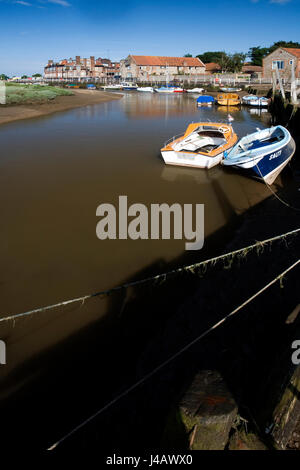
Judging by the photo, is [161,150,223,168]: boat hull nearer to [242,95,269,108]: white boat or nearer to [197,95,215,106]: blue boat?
[242,95,269,108]: white boat

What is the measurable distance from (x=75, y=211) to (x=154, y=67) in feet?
352

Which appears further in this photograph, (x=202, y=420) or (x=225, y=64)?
(x=225, y=64)

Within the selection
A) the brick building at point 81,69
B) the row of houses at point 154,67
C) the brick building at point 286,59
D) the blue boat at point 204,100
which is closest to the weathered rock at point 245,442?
the row of houses at point 154,67

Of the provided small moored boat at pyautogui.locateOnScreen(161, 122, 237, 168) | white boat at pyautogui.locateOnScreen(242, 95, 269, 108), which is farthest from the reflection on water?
white boat at pyautogui.locateOnScreen(242, 95, 269, 108)

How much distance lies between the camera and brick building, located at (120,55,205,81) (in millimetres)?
98562

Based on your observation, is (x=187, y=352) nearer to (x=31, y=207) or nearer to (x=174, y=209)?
(x=174, y=209)

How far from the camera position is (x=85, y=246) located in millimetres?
8344

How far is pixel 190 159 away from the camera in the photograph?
14.6 metres

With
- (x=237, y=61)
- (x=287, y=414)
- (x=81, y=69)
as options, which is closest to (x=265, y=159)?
(x=287, y=414)

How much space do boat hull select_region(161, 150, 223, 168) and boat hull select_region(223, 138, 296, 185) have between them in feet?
5.44

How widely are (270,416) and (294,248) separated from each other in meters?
5.58
